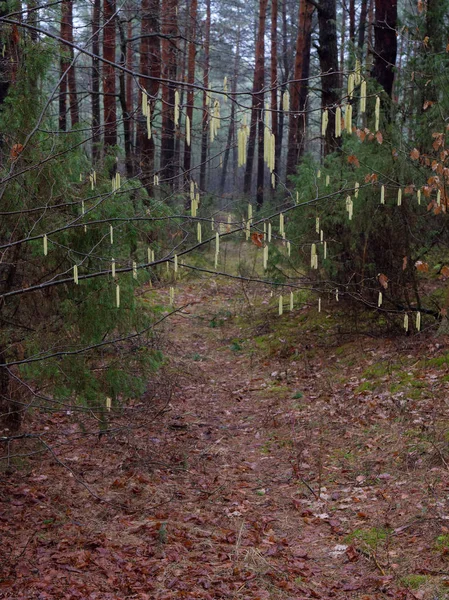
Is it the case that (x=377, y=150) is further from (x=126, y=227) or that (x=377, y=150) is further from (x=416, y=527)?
(x=416, y=527)

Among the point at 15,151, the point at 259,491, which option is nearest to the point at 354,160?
the point at 15,151

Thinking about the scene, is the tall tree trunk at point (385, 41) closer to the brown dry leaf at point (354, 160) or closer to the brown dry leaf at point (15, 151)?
the brown dry leaf at point (354, 160)

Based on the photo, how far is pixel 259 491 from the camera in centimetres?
649

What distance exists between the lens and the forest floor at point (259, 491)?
15.6 feet

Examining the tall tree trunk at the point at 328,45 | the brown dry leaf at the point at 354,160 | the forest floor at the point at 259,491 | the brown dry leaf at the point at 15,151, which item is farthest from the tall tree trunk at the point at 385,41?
the brown dry leaf at the point at 15,151

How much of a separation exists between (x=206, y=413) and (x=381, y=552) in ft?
14.1

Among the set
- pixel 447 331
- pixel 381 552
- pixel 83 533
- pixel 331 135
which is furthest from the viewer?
pixel 331 135

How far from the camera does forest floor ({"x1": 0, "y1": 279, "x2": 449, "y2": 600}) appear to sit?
4.76 meters

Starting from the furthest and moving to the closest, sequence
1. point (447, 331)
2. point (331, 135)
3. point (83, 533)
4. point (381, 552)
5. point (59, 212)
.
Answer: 1. point (331, 135)
2. point (447, 331)
3. point (59, 212)
4. point (83, 533)
5. point (381, 552)

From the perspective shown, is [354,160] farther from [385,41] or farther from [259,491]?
[385,41]

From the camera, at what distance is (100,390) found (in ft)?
20.9

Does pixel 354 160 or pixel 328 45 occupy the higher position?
pixel 328 45

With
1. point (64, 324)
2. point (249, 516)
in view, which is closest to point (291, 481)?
point (249, 516)

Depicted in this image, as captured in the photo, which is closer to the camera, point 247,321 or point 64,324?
point 64,324
